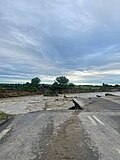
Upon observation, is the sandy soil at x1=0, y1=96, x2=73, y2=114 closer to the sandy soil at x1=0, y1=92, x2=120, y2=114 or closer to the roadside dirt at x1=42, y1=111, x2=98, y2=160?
the sandy soil at x1=0, y1=92, x2=120, y2=114

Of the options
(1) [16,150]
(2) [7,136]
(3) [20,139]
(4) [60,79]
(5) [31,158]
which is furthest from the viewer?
(4) [60,79]

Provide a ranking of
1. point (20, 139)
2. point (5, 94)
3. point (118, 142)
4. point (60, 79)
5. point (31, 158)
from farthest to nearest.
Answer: point (60, 79) → point (5, 94) → point (20, 139) → point (118, 142) → point (31, 158)

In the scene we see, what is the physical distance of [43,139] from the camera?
335 inches

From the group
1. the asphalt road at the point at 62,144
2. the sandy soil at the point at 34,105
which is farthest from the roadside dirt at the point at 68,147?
the sandy soil at the point at 34,105

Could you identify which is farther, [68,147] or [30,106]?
[30,106]

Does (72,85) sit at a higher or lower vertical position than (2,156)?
higher

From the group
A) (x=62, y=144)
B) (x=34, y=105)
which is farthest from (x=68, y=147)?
(x=34, y=105)

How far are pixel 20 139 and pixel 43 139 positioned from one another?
27.8 inches

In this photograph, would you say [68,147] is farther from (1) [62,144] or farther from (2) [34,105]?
(2) [34,105]

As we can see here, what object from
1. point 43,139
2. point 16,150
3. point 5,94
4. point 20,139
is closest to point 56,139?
point 43,139

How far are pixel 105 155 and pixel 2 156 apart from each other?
7.55ft

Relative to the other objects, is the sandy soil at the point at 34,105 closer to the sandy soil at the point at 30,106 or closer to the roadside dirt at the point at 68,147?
the sandy soil at the point at 30,106

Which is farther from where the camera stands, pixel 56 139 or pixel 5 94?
pixel 5 94

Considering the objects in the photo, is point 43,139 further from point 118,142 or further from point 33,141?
point 118,142
